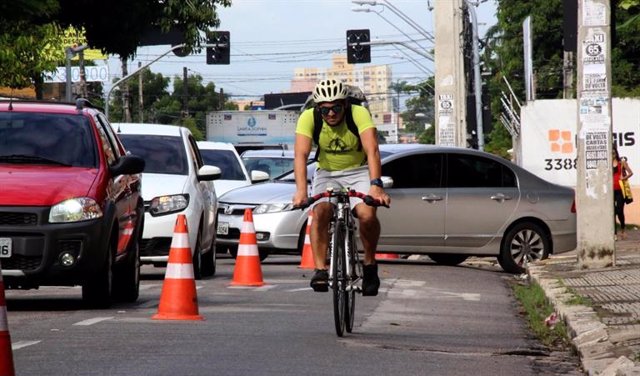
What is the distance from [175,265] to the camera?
38.9ft

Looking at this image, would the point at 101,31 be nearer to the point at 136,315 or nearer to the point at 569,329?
the point at 136,315

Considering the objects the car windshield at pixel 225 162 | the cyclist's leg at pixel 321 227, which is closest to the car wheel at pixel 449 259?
the car windshield at pixel 225 162

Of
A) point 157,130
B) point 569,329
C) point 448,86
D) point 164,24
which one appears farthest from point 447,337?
point 448,86

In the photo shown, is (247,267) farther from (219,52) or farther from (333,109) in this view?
(219,52)

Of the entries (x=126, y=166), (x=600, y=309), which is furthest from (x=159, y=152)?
(x=600, y=309)

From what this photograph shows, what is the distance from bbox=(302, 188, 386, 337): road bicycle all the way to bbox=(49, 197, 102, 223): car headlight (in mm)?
2131

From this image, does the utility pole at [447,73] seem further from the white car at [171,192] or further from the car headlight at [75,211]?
the car headlight at [75,211]

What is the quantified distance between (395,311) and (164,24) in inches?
600

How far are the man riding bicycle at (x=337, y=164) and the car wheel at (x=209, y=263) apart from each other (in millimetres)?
6807

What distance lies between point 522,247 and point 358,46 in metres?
29.1

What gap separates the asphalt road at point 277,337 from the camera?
8.82 meters

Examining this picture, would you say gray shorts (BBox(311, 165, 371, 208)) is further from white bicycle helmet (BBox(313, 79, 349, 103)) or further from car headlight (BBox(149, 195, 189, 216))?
car headlight (BBox(149, 195, 189, 216))

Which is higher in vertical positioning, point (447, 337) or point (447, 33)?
point (447, 33)

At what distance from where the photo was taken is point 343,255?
35.8 feet
